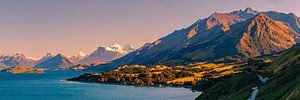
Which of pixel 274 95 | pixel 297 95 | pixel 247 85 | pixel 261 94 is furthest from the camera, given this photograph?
pixel 247 85

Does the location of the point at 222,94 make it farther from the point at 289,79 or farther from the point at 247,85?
the point at 289,79

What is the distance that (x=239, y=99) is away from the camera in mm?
148750

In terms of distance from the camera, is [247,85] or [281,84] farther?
[247,85]

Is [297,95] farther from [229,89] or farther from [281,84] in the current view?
[229,89]

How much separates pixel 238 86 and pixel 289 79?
169 ft

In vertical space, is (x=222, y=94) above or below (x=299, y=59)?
below

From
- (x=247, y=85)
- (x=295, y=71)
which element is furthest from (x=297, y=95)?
(x=247, y=85)

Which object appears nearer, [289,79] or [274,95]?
[274,95]

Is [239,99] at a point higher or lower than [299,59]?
lower

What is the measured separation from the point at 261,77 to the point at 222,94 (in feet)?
64.0

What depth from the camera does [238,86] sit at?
622 feet

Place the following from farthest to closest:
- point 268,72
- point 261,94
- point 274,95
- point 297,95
A: point 268,72, point 261,94, point 274,95, point 297,95

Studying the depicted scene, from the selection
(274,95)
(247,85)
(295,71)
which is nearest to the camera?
(274,95)

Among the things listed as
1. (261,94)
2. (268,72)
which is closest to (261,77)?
(268,72)
